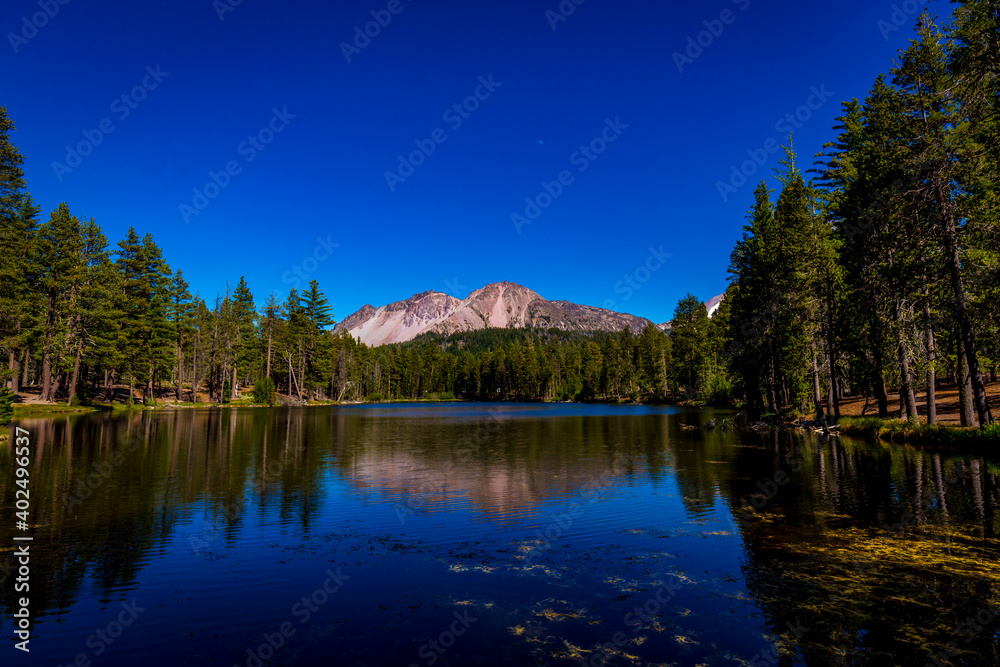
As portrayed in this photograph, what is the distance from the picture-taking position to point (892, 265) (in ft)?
86.9

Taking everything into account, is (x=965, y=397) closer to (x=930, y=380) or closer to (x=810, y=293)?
(x=930, y=380)

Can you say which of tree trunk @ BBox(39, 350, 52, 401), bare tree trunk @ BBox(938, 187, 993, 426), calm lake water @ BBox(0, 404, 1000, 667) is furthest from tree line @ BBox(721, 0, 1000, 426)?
tree trunk @ BBox(39, 350, 52, 401)

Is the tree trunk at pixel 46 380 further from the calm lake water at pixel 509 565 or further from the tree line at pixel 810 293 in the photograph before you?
the calm lake water at pixel 509 565

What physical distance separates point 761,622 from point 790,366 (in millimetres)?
45417

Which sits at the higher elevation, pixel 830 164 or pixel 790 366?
pixel 830 164

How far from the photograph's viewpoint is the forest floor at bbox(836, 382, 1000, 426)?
32463mm

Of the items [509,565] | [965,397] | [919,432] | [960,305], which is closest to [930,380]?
[965,397]

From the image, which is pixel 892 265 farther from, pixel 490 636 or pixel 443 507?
pixel 490 636

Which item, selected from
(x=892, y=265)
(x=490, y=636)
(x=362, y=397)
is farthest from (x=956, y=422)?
(x=362, y=397)

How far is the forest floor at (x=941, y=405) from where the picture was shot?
32463 millimetres

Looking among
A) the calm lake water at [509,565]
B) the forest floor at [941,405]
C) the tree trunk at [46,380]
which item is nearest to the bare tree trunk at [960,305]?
the calm lake water at [509,565]

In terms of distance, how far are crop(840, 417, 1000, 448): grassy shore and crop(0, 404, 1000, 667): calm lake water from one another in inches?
77.0

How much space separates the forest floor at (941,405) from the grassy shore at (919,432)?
68.1 inches

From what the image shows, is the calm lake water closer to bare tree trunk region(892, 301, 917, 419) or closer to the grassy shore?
the grassy shore
